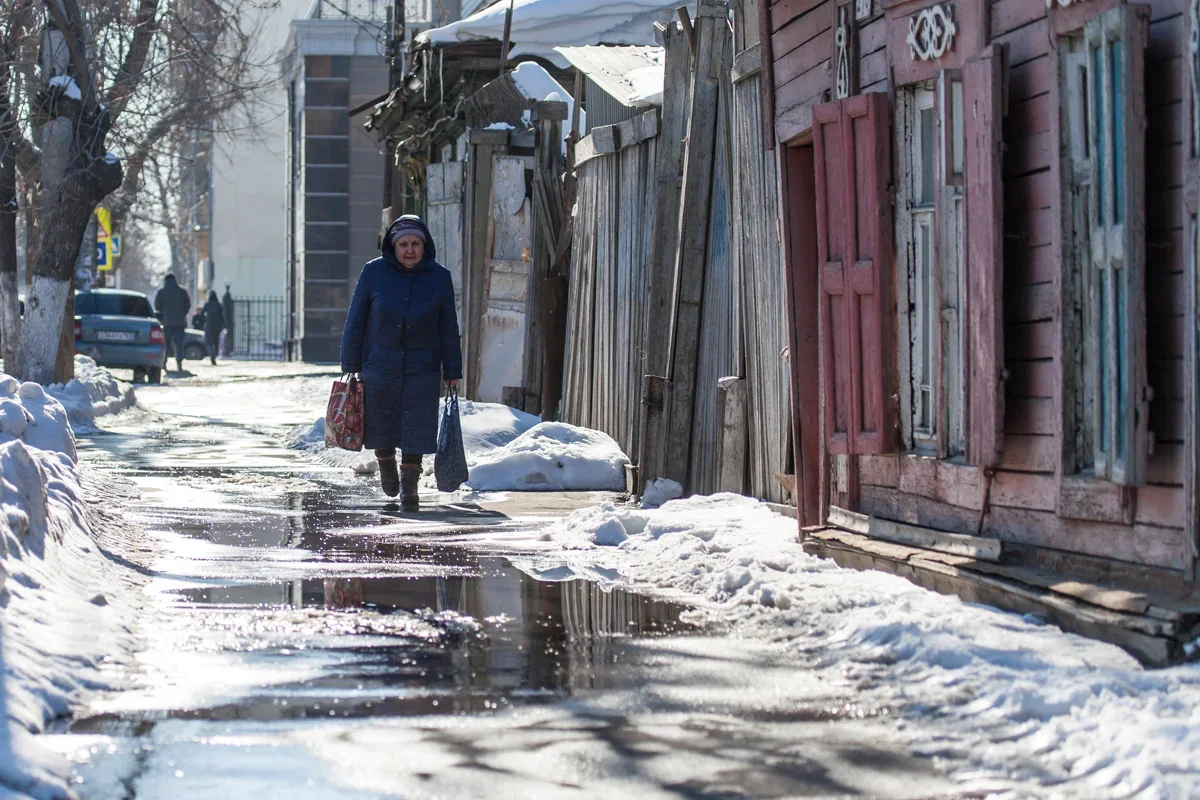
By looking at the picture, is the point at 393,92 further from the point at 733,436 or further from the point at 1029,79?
the point at 1029,79

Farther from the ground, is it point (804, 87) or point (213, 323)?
point (213, 323)

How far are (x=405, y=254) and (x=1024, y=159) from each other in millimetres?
4858

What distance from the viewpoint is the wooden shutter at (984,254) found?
21.0ft

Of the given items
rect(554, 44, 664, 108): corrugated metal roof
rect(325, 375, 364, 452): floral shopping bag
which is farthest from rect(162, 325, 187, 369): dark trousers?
rect(325, 375, 364, 452): floral shopping bag

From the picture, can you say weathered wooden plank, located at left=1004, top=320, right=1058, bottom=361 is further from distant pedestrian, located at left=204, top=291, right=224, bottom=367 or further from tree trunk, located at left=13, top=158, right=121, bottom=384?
distant pedestrian, located at left=204, top=291, right=224, bottom=367

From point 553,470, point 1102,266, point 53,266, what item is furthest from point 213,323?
point 1102,266

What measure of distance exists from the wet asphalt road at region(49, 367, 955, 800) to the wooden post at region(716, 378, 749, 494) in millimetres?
1693

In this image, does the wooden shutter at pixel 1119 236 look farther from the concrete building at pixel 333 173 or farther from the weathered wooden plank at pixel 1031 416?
the concrete building at pixel 333 173

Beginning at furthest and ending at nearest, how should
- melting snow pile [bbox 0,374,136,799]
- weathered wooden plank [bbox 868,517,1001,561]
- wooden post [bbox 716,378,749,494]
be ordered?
wooden post [bbox 716,378,749,494], weathered wooden plank [bbox 868,517,1001,561], melting snow pile [bbox 0,374,136,799]

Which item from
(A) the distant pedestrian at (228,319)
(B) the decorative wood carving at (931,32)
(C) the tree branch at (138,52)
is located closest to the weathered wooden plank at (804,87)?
(B) the decorative wood carving at (931,32)

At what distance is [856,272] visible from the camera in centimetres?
762

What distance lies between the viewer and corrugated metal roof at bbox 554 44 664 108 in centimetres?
1203

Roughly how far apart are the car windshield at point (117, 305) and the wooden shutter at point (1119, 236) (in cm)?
2642

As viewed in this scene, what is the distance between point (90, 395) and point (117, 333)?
9.84 m
